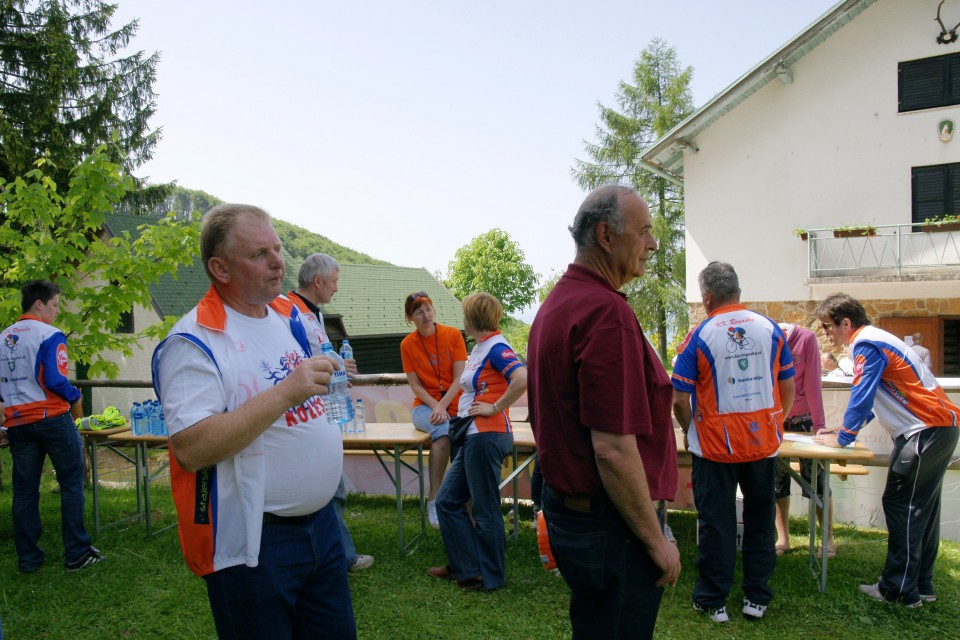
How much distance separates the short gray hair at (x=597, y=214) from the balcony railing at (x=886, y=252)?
15.2 m

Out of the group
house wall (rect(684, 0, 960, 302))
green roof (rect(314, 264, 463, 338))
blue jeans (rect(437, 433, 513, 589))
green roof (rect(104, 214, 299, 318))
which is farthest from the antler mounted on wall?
green roof (rect(314, 264, 463, 338))

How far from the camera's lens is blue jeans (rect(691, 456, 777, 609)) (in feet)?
12.7

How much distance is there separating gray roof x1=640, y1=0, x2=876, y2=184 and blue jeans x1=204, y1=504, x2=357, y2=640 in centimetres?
1646

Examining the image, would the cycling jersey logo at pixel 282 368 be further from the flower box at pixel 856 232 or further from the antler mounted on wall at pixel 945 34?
the antler mounted on wall at pixel 945 34

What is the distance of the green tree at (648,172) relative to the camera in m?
28.7

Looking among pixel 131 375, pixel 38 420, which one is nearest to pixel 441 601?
pixel 38 420

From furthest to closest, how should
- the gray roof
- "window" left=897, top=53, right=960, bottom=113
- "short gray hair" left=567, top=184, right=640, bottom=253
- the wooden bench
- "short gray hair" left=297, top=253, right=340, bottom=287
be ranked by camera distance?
the gray roof
"window" left=897, top=53, right=960, bottom=113
the wooden bench
"short gray hair" left=297, top=253, right=340, bottom=287
"short gray hair" left=567, top=184, right=640, bottom=253

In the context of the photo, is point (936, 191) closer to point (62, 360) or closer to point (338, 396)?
point (338, 396)

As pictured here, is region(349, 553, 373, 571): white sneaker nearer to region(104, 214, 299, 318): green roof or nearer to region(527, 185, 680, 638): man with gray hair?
region(527, 185, 680, 638): man with gray hair

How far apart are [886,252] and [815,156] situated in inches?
110

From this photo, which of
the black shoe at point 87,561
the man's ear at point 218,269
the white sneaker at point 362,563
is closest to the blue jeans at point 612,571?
the man's ear at point 218,269

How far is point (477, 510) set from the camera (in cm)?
435

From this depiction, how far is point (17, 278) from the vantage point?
19.8 feet

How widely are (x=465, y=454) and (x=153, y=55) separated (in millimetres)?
19911
